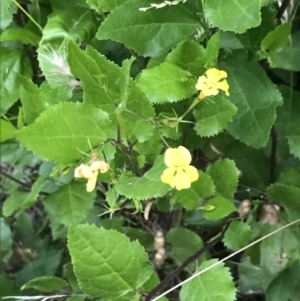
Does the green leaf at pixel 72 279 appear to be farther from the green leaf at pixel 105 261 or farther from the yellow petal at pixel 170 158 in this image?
the yellow petal at pixel 170 158

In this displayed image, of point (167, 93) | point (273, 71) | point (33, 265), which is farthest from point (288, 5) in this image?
point (33, 265)

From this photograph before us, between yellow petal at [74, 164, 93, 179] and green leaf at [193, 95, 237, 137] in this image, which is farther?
green leaf at [193, 95, 237, 137]

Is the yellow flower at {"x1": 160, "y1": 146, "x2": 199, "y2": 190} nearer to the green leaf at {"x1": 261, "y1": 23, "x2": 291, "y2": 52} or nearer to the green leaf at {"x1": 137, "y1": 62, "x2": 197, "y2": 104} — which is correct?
the green leaf at {"x1": 137, "y1": 62, "x2": 197, "y2": 104}

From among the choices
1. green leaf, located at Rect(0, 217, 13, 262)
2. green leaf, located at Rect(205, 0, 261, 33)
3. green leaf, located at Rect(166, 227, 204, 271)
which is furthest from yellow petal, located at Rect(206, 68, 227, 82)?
green leaf, located at Rect(0, 217, 13, 262)

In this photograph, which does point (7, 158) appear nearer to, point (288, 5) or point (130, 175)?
point (130, 175)

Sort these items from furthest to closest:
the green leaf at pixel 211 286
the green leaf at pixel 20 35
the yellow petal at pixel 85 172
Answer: the green leaf at pixel 20 35, the green leaf at pixel 211 286, the yellow petal at pixel 85 172

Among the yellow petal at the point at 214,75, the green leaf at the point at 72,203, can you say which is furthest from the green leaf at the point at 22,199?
the yellow petal at the point at 214,75

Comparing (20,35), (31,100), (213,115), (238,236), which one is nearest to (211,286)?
(238,236)
